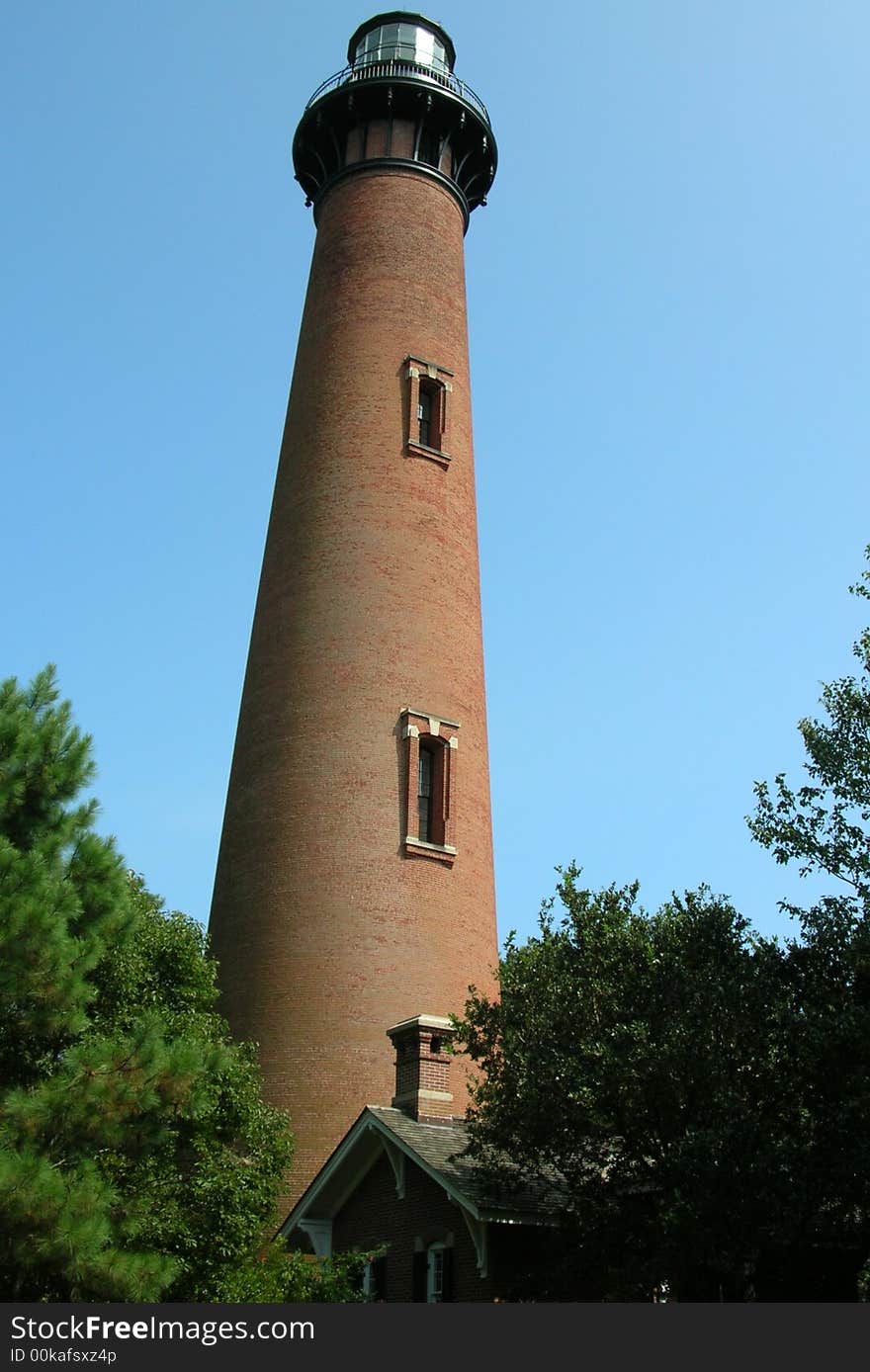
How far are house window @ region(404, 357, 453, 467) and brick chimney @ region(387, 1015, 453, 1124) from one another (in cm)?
1165

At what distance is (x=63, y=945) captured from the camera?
42.6 ft

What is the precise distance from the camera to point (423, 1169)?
1759cm

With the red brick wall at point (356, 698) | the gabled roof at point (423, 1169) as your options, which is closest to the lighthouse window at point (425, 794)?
the red brick wall at point (356, 698)

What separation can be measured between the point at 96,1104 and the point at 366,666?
12599 mm

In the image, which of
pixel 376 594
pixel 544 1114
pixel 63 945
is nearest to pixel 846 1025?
pixel 544 1114

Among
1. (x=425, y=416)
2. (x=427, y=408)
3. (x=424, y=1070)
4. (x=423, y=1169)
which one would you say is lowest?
(x=423, y=1169)

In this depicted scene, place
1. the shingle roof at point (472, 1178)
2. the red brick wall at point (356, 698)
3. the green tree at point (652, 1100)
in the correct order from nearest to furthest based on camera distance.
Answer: the green tree at point (652, 1100), the shingle roof at point (472, 1178), the red brick wall at point (356, 698)

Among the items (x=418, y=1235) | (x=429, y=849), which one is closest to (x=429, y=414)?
(x=429, y=849)

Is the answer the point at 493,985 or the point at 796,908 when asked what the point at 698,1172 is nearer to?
the point at 796,908

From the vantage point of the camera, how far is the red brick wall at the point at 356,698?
2219 cm

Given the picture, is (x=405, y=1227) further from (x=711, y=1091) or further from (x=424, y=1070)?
(x=711, y=1091)

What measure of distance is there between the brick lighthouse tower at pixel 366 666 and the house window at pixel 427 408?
0.15ft

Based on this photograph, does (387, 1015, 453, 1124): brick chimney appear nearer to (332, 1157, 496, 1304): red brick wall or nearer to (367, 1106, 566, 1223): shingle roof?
(367, 1106, 566, 1223): shingle roof

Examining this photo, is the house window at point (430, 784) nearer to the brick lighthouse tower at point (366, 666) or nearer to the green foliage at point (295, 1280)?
the brick lighthouse tower at point (366, 666)
